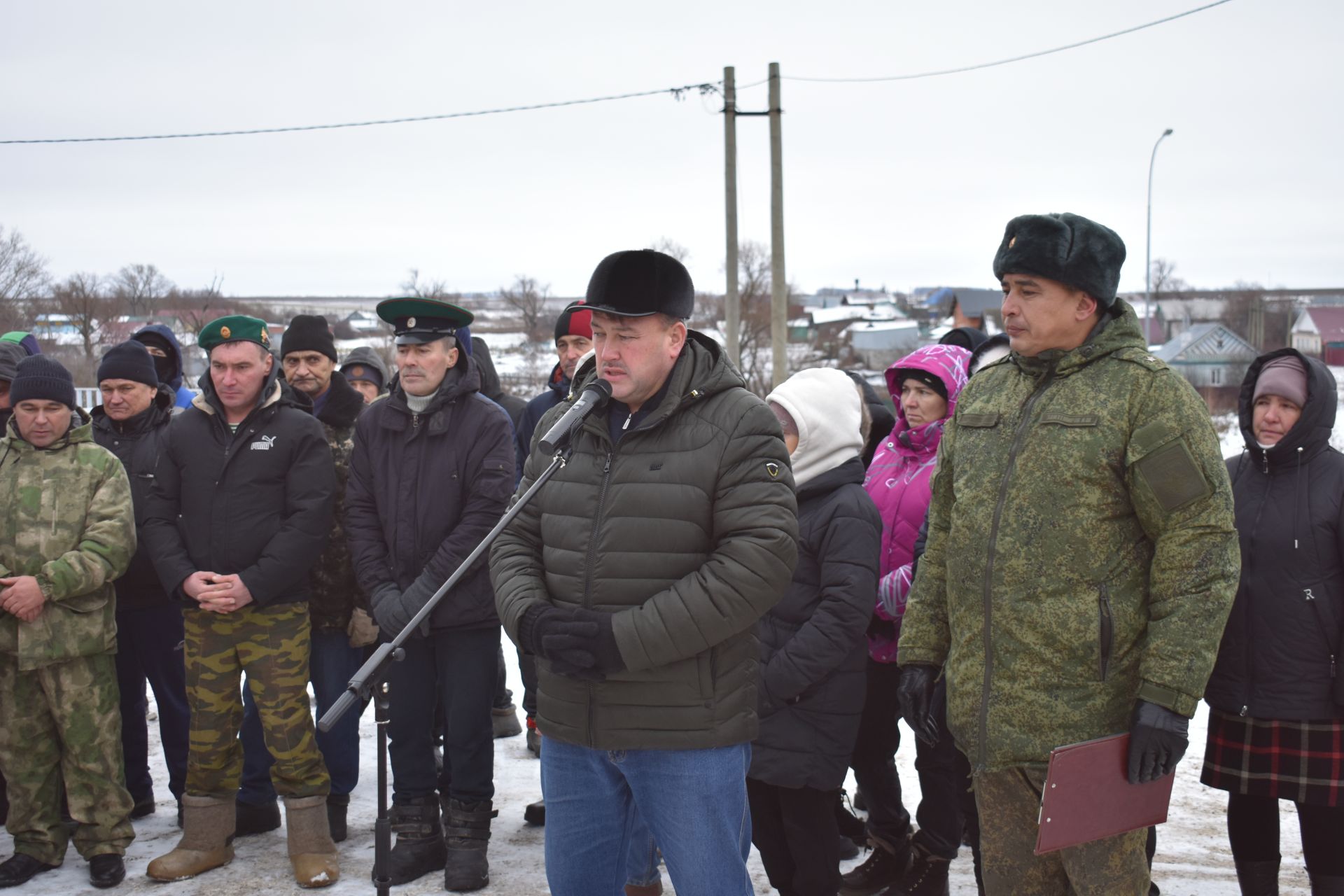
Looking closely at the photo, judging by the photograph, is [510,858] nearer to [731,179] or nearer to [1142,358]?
[1142,358]

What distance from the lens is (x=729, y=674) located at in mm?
2697

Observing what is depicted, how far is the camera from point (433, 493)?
13.3 ft

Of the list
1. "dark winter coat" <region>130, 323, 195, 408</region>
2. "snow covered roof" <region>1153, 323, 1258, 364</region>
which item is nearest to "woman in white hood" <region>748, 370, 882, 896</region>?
"dark winter coat" <region>130, 323, 195, 408</region>

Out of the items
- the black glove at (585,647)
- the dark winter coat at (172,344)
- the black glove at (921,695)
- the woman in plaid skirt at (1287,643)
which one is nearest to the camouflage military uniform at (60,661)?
the dark winter coat at (172,344)

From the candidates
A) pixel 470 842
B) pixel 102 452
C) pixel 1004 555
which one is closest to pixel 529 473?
pixel 1004 555

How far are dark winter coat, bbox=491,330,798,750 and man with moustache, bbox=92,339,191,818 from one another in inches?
104

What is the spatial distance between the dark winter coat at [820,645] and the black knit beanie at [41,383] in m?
2.91

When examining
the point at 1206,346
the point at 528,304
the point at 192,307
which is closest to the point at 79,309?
the point at 192,307

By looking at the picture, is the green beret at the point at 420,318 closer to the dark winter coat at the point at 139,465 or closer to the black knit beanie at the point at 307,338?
the black knit beanie at the point at 307,338

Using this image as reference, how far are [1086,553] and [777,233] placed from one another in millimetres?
11440

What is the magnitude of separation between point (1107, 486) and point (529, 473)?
1474 millimetres

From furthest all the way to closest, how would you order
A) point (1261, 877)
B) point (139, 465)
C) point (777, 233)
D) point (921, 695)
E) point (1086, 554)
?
point (777, 233) < point (139, 465) < point (1261, 877) < point (921, 695) < point (1086, 554)

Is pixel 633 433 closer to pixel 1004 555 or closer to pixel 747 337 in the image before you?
pixel 1004 555

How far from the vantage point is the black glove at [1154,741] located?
2385mm
